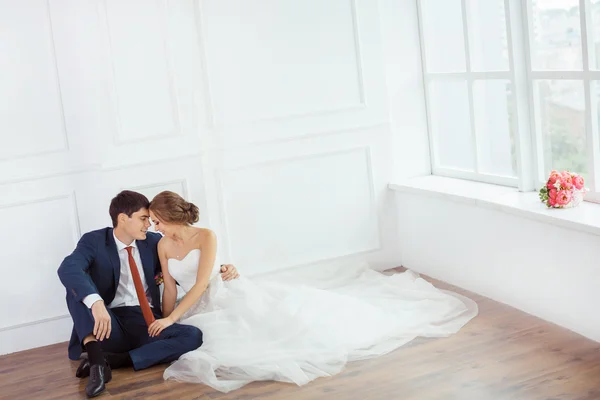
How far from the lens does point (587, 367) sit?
11.6 feet

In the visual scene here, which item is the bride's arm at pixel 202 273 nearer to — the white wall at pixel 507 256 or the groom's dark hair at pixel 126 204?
the groom's dark hair at pixel 126 204

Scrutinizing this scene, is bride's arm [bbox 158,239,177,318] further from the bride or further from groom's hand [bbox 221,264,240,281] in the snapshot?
groom's hand [bbox 221,264,240,281]

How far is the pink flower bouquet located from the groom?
1737mm

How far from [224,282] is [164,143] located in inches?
37.7

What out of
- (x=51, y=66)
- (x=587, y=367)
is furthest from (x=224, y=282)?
(x=587, y=367)

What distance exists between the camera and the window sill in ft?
12.9

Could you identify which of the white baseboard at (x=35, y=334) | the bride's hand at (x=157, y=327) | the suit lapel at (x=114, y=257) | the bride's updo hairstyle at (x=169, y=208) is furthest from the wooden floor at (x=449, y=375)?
the bride's updo hairstyle at (x=169, y=208)

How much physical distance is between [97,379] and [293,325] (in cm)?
98

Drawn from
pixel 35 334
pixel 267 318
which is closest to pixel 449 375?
pixel 267 318

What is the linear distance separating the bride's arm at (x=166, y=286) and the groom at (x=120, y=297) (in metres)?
0.05

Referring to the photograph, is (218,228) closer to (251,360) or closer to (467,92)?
(251,360)

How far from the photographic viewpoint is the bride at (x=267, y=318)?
3.90 meters

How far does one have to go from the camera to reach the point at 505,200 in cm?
452

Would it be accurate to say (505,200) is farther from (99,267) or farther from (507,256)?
(99,267)
